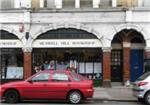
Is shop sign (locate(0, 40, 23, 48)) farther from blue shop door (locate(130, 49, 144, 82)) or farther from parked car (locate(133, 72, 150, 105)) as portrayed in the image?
parked car (locate(133, 72, 150, 105))

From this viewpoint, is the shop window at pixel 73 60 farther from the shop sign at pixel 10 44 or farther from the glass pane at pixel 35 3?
Result: the glass pane at pixel 35 3

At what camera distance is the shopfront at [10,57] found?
30.0 meters

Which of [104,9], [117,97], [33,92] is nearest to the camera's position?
[33,92]

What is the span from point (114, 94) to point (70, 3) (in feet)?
25.0

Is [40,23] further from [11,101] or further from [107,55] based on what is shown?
[11,101]

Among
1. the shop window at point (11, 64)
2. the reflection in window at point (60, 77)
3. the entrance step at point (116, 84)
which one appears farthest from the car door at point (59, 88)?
the entrance step at point (116, 84)

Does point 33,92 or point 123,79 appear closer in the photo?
point 33,92

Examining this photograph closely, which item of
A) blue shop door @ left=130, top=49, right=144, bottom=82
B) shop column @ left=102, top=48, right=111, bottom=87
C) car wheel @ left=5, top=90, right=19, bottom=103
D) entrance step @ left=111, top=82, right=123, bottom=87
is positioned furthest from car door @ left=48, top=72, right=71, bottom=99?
blue shop door @ left=130, top=49, right=144, bottom=82

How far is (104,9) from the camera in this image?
29.5 meters

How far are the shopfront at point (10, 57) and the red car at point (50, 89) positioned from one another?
28.3 ft

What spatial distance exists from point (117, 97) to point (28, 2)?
31.2 feet

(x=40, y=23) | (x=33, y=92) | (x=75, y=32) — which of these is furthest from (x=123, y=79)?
(x=33, y=92)

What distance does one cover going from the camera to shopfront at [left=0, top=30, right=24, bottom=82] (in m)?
30.0

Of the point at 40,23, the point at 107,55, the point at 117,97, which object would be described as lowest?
the point at 117,97
